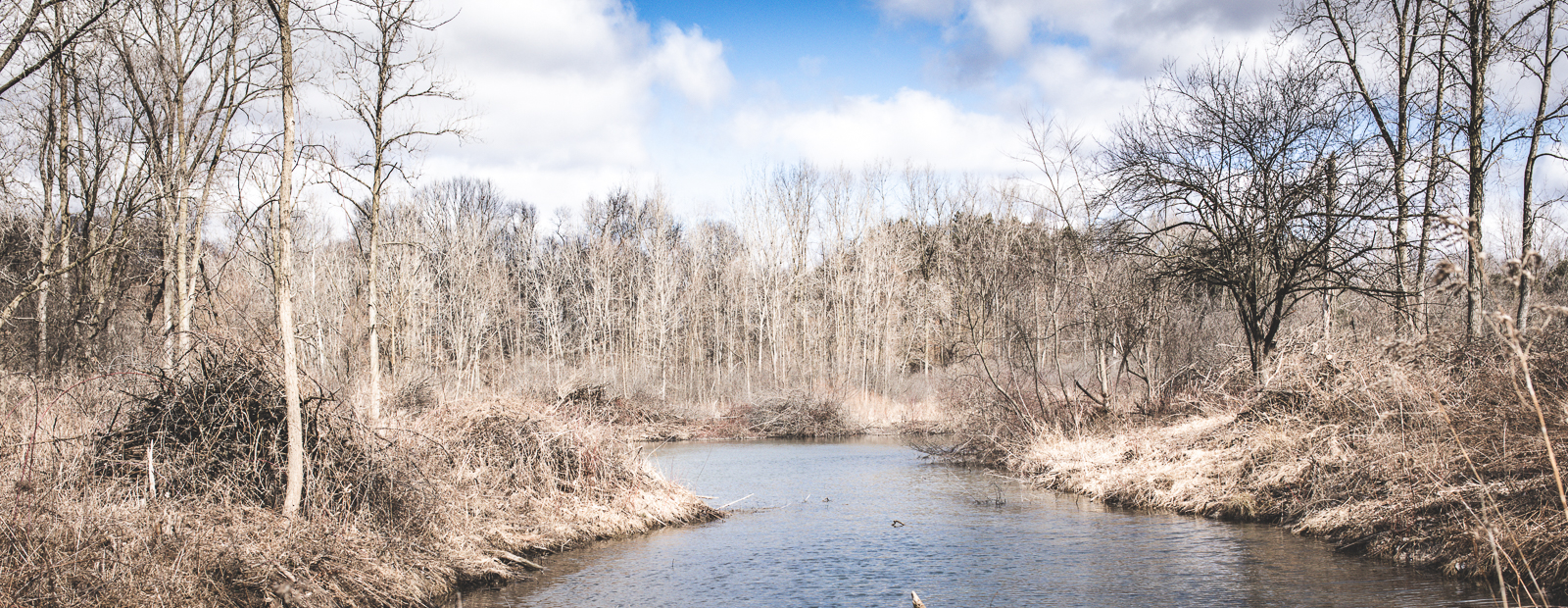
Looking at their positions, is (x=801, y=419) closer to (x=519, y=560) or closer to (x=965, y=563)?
(x=965, y=563)

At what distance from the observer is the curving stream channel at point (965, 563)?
10.3 meters

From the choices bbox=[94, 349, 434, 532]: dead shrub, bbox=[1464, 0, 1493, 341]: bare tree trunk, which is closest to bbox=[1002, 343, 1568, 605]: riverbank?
bbox=[1464, 0, 1493, 341]: bare tree trunk

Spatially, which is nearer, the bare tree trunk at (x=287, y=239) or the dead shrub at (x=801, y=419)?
the bare tree trunk at (x=287, y=239)

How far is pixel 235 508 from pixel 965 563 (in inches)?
332

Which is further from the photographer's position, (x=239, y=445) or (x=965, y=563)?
(x=965, y=563)

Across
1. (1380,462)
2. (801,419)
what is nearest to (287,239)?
(1380,462)

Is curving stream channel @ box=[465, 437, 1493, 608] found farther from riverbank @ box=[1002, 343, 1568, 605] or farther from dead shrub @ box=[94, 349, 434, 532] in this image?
dead shrub @ box=[94, 349, 434, 532]

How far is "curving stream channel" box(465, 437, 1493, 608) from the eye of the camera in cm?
1026

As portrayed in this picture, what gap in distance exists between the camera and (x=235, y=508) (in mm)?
8859

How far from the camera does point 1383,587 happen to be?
1013 cm

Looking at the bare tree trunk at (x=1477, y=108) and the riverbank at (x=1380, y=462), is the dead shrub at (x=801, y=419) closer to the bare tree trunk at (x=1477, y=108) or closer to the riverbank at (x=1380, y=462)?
the riverbank at (x=1380, y=462)

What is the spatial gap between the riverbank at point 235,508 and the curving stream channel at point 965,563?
926 millimetres

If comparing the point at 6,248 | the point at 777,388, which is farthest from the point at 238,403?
the point at 777,388

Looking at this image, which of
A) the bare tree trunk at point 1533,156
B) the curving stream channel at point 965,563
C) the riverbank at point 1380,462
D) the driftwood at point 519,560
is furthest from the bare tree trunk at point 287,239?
the bare tree trunk at point 1533,156
